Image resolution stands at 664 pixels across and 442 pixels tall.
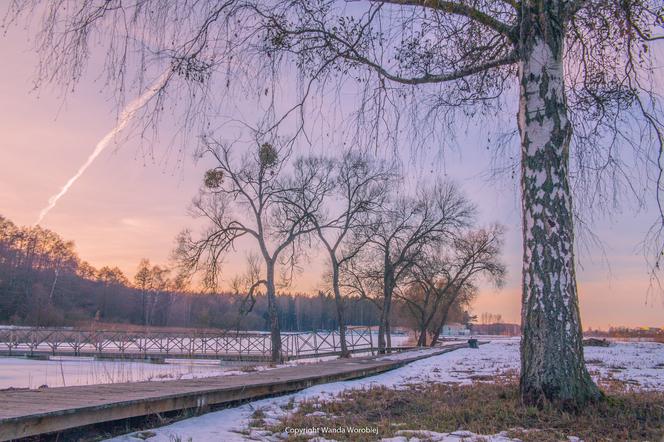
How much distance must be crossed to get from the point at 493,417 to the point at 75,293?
222 ft

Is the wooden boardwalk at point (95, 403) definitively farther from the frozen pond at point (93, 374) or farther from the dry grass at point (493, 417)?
the frozen pond at point (93, 374)

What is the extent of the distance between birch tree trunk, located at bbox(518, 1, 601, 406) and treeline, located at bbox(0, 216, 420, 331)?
33291mm

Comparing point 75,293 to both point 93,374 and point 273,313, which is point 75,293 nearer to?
point 273,313

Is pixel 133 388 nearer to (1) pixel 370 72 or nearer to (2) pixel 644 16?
(1) pixel 370 72

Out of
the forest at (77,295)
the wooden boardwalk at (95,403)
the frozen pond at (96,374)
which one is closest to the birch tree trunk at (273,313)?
the frozen pond at (96,374)

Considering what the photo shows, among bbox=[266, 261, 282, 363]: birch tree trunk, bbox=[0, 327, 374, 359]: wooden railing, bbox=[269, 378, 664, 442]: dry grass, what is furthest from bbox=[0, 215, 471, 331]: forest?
bbox=[269, 378, 664, 442]: dry grass

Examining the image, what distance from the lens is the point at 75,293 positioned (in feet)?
207

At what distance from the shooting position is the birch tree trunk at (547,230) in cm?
448

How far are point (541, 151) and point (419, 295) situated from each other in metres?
31.8

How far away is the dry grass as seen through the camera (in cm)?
368

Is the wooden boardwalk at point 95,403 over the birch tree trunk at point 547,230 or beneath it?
beneath

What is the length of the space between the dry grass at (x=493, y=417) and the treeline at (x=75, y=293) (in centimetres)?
3269

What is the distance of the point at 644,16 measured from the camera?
17.4 feet

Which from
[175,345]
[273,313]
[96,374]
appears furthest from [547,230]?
[175,345]
